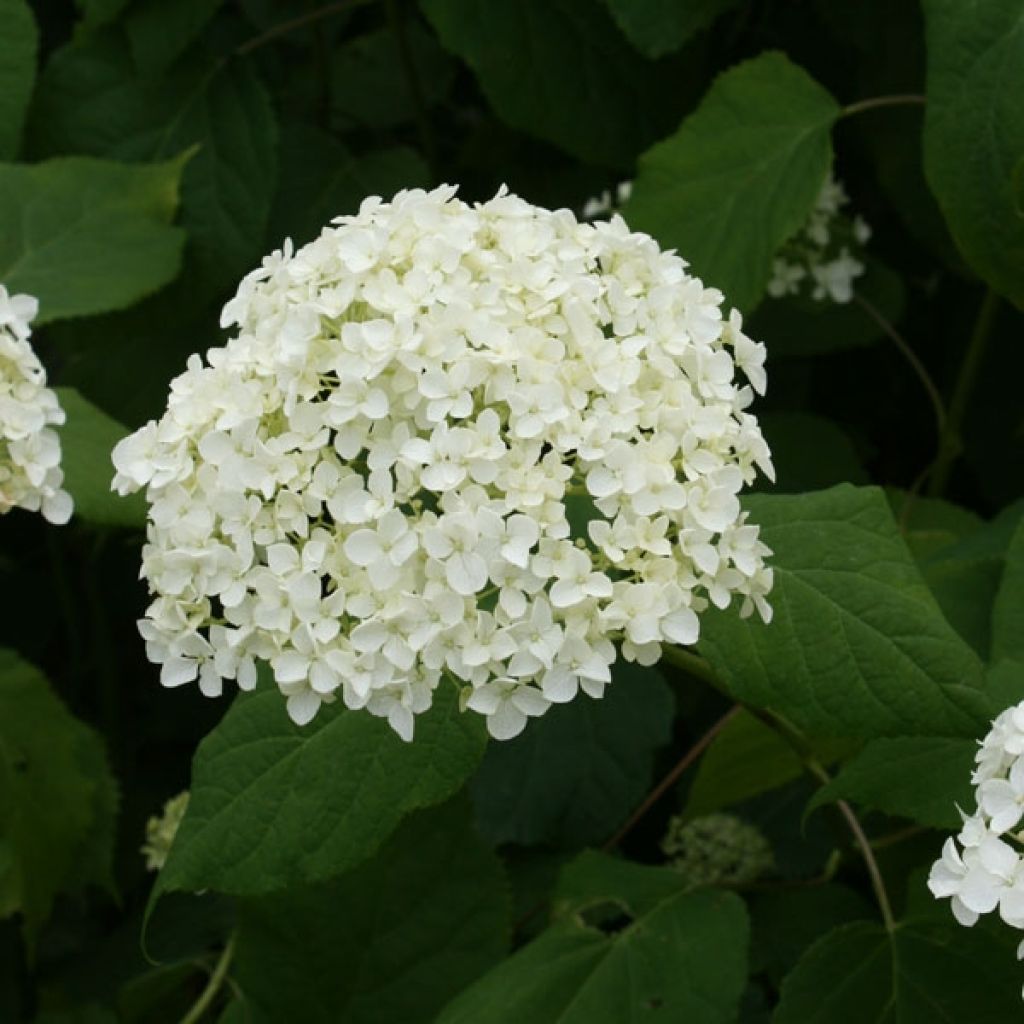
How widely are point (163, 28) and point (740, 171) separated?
42.9 inches

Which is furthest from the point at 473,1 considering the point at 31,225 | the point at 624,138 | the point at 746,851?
the point at 746,851

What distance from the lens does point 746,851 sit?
2.64m

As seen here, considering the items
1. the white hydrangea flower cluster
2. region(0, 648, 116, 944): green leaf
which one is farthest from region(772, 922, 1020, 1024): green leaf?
region(0, 648, 116, 944): green leaf

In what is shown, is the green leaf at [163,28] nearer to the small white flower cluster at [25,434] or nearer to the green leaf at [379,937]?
the small white flower cluster at [25,434]

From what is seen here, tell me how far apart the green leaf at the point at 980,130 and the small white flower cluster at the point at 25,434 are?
1192 mm

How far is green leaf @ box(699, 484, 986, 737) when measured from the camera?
5.71 feet

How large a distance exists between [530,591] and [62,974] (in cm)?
190

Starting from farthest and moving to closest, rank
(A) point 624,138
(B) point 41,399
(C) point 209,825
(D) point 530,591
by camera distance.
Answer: (A) point 624,138, (B) point 41,399, (C) point 209,825, (D) point 530,591

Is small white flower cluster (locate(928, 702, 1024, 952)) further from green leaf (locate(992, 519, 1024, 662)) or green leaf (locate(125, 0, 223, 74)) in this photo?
green leaf (locate(125, 0, 223, 74))

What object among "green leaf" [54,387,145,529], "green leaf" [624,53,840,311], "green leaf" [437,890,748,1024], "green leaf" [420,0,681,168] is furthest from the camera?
"green leaf" [420,0,681,168]

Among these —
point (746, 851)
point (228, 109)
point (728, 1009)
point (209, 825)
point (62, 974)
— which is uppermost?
point (228, 109)

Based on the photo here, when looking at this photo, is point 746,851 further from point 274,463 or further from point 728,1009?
point 274,463

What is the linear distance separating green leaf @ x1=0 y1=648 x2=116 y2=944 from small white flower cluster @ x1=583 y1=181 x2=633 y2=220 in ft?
3.99

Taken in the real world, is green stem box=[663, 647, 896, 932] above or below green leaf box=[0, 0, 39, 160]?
below
